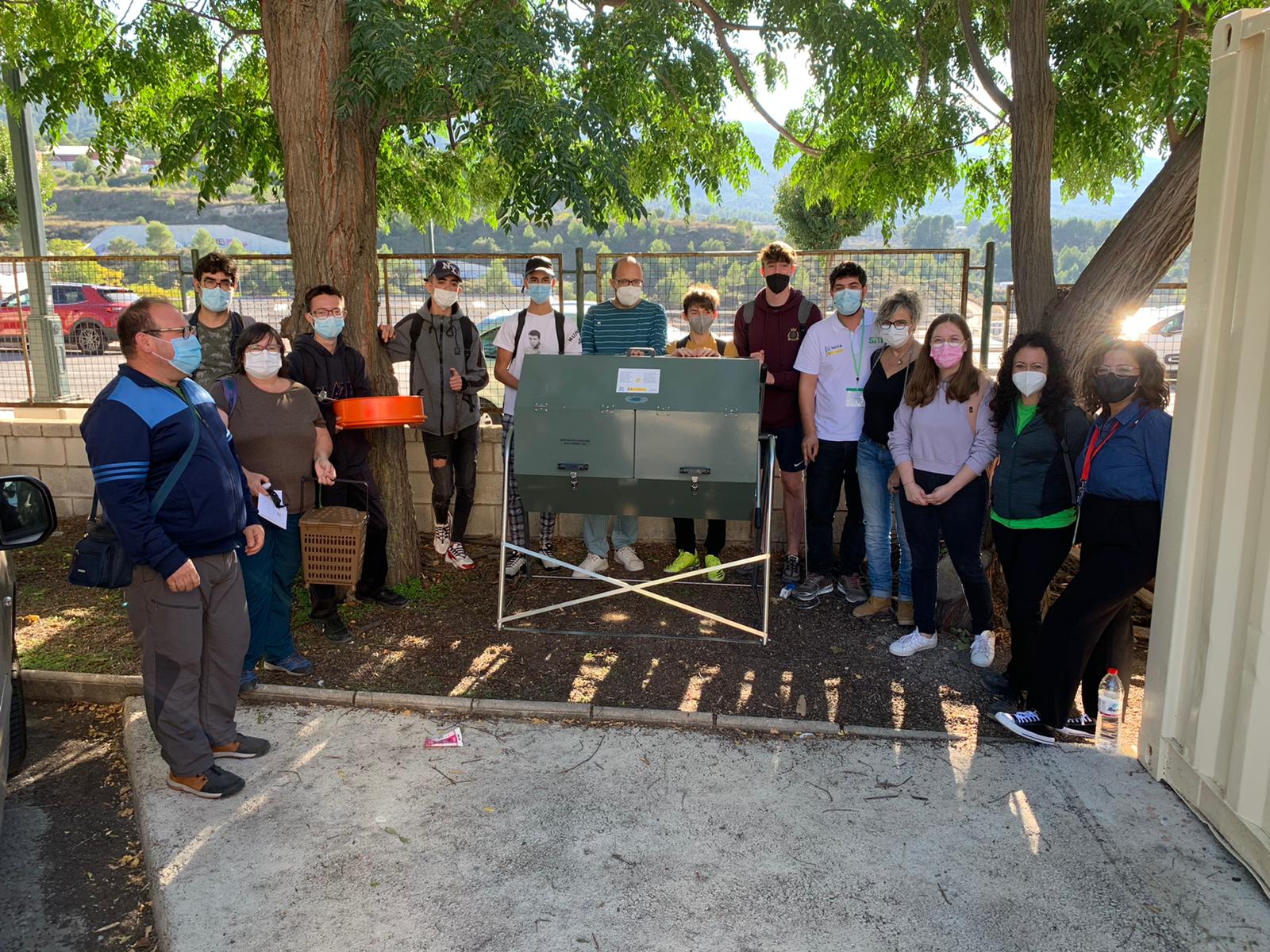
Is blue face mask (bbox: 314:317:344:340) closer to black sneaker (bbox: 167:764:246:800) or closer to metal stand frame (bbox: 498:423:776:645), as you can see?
metal stand frame (bbox: 498:423:776:645)

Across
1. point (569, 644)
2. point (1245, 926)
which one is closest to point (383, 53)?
point (569, 644)

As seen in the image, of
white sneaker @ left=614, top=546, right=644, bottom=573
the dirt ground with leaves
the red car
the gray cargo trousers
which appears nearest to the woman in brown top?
the dirt ground with leaves

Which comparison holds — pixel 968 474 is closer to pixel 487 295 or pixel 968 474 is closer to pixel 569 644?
pixel 569 644

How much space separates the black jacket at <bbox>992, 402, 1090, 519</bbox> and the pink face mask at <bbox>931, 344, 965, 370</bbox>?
0.55 metres

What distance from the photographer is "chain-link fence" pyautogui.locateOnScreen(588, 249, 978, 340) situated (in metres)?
8.05

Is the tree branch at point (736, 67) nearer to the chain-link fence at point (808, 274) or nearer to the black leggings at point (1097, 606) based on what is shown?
the chain-link fence at point (808, 274)

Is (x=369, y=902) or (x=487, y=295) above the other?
(x=487, y=295)

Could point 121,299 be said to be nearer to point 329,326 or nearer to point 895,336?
point 329,326

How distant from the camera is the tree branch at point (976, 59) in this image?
7308mm

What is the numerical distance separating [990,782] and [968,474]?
5.43 feet

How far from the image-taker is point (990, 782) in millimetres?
4230

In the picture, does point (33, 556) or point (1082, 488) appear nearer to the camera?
point (1082, 488)

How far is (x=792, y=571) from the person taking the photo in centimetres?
661

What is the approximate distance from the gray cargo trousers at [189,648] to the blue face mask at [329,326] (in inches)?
72.0
